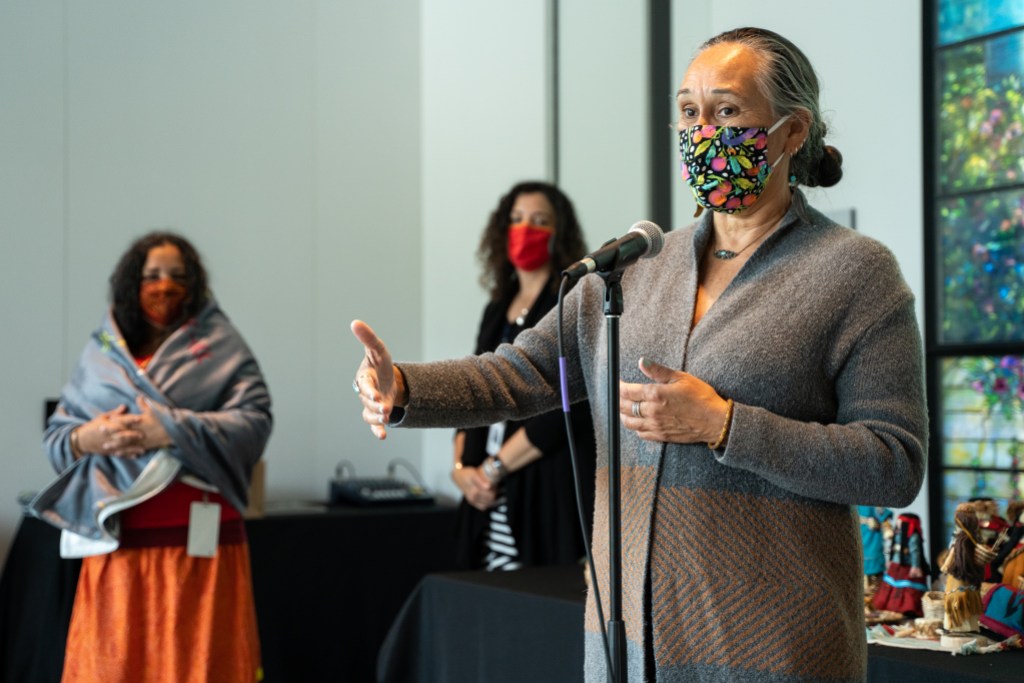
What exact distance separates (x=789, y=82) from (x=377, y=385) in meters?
0.60

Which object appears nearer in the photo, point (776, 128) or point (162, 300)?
point (776, 128)

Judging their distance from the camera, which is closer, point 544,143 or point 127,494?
point 127,494

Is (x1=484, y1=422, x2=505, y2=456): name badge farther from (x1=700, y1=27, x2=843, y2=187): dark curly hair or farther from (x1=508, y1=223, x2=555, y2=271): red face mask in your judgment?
(x1=700, y1=27, x2=843, y2=187): dark curly hair

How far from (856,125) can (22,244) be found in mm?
2946

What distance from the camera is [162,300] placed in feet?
10.3

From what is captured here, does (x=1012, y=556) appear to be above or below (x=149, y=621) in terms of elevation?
above

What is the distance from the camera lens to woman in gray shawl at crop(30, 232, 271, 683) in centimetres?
286

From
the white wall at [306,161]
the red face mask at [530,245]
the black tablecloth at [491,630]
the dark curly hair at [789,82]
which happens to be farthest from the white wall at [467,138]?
the dark curly hair at [789,82]

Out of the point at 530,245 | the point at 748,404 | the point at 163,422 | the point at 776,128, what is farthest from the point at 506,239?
the point at 748,404

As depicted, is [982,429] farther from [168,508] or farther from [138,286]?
[138,286]

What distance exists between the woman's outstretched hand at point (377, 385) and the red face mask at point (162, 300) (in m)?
1.95

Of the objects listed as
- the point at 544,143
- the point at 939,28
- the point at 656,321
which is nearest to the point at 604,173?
the point at 544,143

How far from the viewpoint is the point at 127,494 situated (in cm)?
285

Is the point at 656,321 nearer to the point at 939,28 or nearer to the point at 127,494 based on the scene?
the point at 127,494
